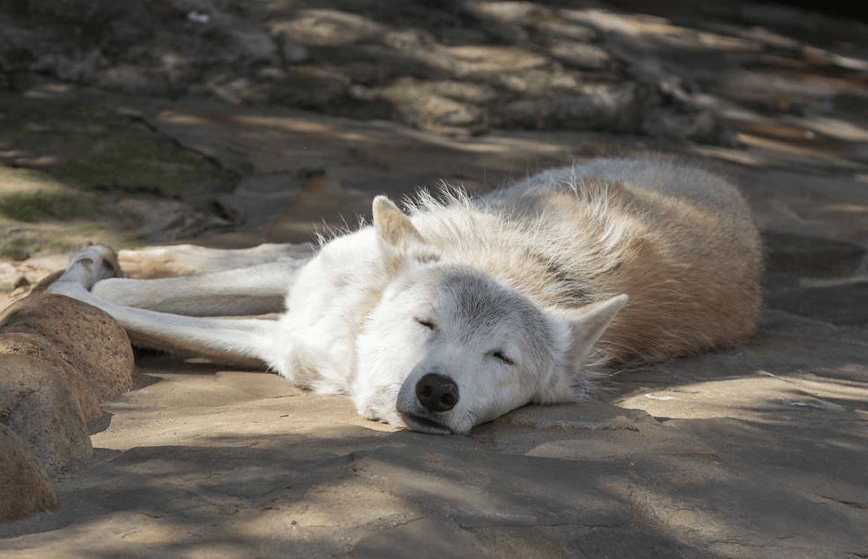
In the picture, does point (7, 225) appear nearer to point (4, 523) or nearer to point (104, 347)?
point (104, 347)

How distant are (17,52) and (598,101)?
4.66 meters

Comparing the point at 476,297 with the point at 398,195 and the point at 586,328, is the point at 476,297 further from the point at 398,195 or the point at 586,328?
the point at 398,195

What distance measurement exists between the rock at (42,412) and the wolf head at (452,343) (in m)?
1.22

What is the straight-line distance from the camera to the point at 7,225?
5.57 metres

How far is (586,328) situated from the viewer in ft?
14.2

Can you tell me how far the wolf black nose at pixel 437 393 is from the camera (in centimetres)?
365

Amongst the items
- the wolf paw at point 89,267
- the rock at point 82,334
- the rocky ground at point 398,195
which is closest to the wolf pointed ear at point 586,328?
the rocky ground at point 398,195

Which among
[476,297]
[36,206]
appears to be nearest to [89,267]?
[36,206]

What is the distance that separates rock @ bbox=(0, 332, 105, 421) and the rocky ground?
0.06 ft

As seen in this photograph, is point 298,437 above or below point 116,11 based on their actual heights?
below

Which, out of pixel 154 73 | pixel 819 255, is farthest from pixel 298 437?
pixel 154 73

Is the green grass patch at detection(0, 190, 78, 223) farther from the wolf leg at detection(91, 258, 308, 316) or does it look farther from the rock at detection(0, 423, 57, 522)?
the rock at detection(0, 423, 57, 522)

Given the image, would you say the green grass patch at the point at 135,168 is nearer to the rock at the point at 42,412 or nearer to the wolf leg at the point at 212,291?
the wolf leg at the point at 212,291

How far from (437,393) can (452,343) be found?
13.6 inches
